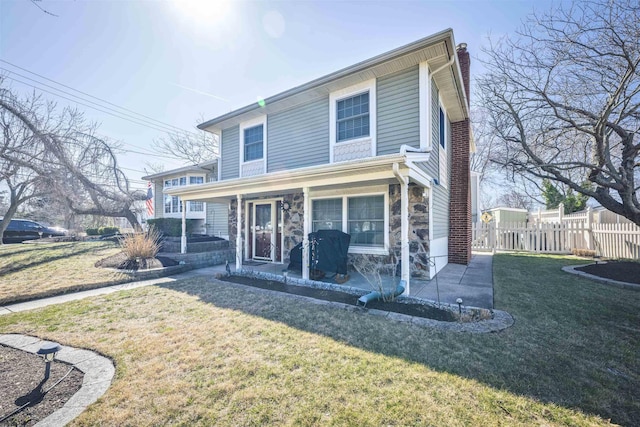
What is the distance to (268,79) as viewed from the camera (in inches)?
431

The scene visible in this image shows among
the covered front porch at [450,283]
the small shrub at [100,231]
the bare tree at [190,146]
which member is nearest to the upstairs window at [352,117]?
the covered front porch at [450,283]

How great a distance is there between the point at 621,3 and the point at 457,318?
800cm

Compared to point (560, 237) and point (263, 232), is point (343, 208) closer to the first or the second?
point (263, 232)

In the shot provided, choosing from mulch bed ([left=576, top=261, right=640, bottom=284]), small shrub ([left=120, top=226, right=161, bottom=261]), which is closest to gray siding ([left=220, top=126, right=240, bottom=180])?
small shrub ([left=120, top=226, right=161, bottom=261])

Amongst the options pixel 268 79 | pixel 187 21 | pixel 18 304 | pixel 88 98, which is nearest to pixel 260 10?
pixel 187 21

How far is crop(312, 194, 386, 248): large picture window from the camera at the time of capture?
23.0ft

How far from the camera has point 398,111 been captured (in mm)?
6500

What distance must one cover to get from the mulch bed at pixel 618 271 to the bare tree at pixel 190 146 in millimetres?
21121

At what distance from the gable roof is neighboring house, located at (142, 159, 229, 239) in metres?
5.32

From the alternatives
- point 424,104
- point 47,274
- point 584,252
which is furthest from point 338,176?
point 584,252

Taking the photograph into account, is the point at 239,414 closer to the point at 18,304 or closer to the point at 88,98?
the point at 18,304

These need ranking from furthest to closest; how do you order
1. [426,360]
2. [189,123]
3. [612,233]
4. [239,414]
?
[189,123] → [612,233] → [426,360] → [239,414]

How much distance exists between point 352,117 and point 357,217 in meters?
2.68

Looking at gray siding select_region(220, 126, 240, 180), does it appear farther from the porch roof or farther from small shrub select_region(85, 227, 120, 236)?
small shrub select_region(85, 227, 120, 236)
